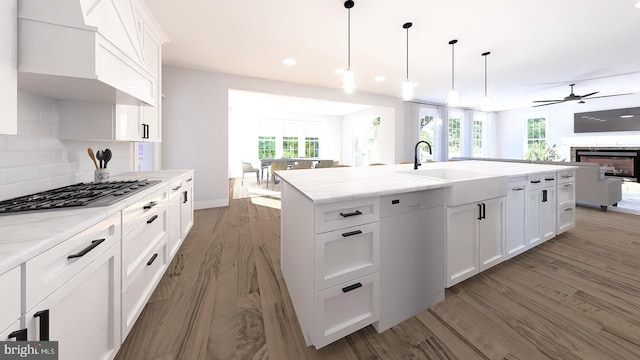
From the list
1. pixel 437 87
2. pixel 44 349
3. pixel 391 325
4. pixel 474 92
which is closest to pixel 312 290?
pixel 391 325

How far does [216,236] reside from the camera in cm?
289

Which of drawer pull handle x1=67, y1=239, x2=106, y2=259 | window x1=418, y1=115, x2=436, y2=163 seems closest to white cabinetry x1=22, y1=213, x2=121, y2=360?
drawer pull handle x1=67, y1=239, x2=106, y2=259

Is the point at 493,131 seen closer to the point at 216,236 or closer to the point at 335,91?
the point at 335,91

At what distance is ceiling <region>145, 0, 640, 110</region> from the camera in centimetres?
246

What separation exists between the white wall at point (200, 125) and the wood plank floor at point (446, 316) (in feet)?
7.12

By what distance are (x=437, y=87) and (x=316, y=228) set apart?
222 inches

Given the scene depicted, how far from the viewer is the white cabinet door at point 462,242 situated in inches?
62.5

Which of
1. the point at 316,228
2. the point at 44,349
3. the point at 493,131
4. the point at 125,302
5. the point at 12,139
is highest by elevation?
the point at 493,131

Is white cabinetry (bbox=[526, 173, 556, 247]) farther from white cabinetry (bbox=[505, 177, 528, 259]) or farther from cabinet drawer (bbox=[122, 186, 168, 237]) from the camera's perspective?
cabinet drawer (bbox=[122, 186, 168, 237])

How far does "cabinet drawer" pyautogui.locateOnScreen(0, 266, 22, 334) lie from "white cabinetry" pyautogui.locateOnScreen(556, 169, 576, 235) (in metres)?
3.84

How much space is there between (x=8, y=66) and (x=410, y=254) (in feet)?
6.54

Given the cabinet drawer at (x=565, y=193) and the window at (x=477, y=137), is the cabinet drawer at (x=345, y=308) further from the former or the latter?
the window at (x=477, y=137)

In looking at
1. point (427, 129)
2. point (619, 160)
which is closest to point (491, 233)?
point (427, 129)

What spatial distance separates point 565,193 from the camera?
2678mm
